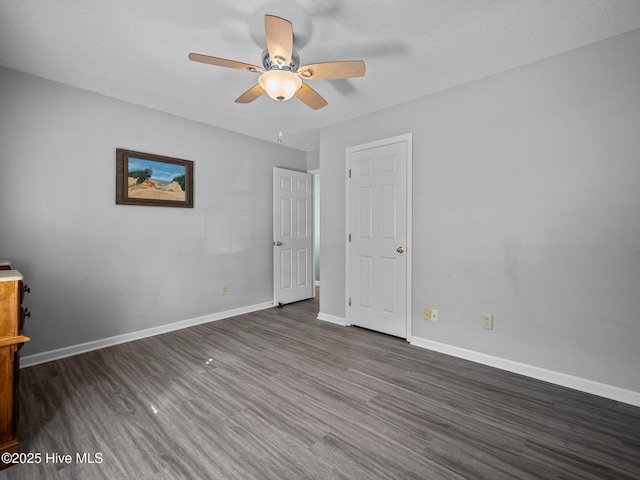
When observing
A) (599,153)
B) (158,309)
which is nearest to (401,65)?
(599,153)

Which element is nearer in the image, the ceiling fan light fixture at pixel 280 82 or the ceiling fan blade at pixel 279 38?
the ceiling fan blade at pixel 279 38

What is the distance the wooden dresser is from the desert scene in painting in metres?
1.73

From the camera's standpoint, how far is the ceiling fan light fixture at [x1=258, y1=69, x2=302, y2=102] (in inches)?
72.7

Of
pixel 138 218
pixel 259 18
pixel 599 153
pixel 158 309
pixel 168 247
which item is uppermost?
pixel 259 18

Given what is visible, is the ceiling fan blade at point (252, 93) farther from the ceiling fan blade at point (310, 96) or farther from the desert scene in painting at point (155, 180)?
the desert scene in painting at point (155, 180)

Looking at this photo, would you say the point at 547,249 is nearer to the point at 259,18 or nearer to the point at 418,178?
the point at 418,178

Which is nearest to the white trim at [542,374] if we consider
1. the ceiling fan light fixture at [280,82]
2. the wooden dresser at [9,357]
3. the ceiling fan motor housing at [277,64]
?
the ceiling fan light fixture at [280,82]

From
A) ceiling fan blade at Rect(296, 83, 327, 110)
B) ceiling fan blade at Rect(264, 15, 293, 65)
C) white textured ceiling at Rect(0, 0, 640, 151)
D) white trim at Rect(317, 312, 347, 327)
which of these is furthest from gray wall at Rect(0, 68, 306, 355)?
ceiling fan blade at Rect(264, 15, 293, 65)

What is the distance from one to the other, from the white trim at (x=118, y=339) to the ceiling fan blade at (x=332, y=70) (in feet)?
9.88

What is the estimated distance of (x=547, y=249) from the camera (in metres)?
2.29

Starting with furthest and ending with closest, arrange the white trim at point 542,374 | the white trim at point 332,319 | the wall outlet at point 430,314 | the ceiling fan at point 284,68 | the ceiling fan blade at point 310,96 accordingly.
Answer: the white trim at point 332,319, the wall outlet at point 430,314, the ceiling fan blade at point 310,96, the white trim at point 542,374, the ceiling fan at point 284,68

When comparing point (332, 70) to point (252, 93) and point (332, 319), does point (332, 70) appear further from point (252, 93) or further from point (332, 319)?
point (332, 319)

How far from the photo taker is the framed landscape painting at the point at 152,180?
3031 mm

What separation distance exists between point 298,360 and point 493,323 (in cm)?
174
